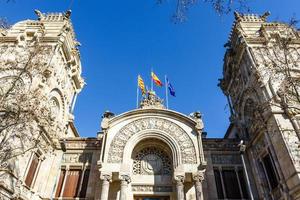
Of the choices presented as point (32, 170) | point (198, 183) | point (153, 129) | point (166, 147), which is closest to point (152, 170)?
point (166, 147)

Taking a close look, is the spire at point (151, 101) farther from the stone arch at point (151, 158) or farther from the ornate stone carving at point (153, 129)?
the stone arch at point (151, 158)

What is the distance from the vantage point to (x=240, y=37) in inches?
919

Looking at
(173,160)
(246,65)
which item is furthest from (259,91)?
(173,160)

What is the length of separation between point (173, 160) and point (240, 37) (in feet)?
48.9

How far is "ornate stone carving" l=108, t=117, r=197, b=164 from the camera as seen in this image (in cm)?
1797

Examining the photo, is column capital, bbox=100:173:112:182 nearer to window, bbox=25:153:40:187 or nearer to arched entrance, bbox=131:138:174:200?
arched entrance, bbox=131:138:174:200

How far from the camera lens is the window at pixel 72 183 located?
18.5 metres

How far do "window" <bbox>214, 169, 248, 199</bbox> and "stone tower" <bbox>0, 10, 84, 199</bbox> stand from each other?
14.2 metres

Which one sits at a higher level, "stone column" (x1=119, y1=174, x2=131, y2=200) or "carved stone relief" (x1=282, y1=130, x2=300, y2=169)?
"carved stone relief" (x1=282, y1=130, x2=300, y2=169)

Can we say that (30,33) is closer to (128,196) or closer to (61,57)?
(61,57)

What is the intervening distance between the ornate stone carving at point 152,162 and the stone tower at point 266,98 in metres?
7.55

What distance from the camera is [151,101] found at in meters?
23.1

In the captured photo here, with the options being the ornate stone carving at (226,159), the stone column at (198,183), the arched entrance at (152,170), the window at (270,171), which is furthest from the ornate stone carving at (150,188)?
the window at (270,171)

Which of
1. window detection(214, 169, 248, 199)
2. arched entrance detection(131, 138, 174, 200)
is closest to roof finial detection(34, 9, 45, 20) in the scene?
arched entrance detection(131, 138, 174, 200)
